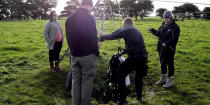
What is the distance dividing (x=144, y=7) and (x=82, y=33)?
6794 cm

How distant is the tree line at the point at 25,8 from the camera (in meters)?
70.7

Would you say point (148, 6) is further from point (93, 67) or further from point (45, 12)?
point (93, 67)

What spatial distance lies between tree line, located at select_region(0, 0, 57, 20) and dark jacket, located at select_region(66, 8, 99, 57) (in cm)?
6896

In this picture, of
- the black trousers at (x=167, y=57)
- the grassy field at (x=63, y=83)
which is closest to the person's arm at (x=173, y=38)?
the black trousers at (x=167, y=57)

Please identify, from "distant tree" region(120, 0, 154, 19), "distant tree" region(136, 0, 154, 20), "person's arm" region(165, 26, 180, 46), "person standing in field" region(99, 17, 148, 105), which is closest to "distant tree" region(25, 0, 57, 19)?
"distant tree" region(120, 0, 154, 19)

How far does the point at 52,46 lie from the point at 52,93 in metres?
1.96

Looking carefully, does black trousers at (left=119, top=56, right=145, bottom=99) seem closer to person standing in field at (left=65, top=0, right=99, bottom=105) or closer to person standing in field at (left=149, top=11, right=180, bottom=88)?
person standing in field at (left=65, top=0, right=99, bottom=105)

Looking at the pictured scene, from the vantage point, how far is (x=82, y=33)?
4.62 m

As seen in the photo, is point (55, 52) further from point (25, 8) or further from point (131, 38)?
point (25, 8)

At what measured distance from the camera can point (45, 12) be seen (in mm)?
72625

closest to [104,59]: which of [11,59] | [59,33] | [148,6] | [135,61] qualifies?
[59,33]

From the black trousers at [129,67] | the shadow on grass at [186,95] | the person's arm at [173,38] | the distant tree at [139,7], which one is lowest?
the shadow on grass at [186,95]

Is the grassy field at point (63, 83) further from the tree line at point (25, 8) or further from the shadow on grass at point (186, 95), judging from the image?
the tree line at point (25, 8)

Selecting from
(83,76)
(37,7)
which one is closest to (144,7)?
(37,7)
